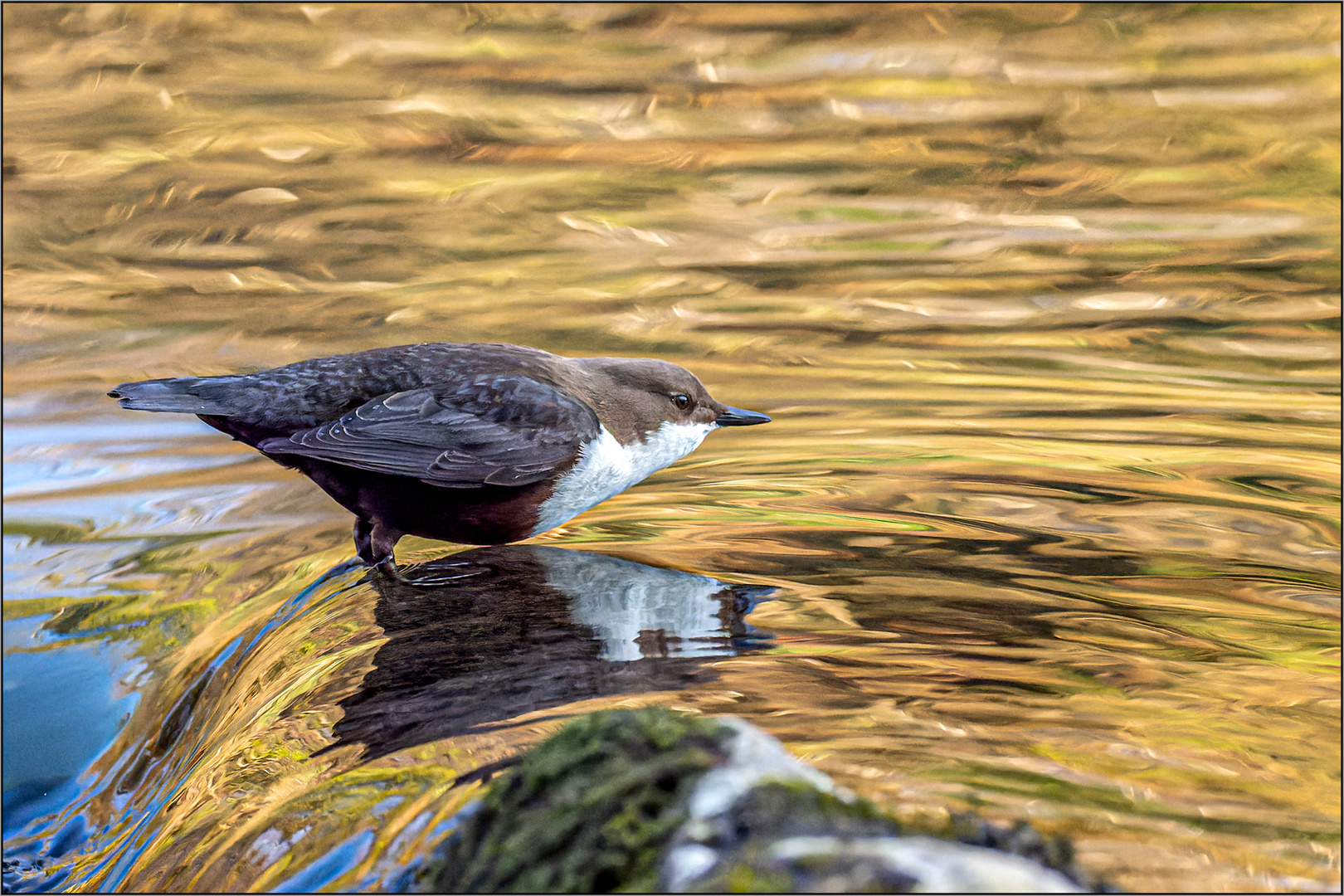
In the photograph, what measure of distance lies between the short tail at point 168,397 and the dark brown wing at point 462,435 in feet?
0.57

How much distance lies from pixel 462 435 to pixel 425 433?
0.34 feet

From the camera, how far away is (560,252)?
22.9 feet

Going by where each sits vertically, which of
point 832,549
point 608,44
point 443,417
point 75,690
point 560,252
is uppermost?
point 608,44

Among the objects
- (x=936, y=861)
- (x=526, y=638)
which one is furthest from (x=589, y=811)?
(x=526, y=638)

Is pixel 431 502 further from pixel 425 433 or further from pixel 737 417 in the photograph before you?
pixel 737 417

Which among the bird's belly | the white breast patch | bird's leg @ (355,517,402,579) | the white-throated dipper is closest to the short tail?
the white-throated dipper

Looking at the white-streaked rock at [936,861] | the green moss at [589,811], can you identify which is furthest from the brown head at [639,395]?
the white-streaked rock at [936,861]

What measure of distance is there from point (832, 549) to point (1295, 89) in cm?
673

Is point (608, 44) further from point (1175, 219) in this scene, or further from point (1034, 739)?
point (1034, 739)

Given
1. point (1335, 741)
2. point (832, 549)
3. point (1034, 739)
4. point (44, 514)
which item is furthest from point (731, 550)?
point (44, 514)

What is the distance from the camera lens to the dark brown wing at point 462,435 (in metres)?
3.06

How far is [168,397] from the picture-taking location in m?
3.04

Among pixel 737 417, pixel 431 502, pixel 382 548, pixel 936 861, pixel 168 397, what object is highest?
pixel 168 397

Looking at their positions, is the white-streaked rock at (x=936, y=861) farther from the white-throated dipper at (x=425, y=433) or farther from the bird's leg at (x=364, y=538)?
the bird's leg at (x=364, y=538)
